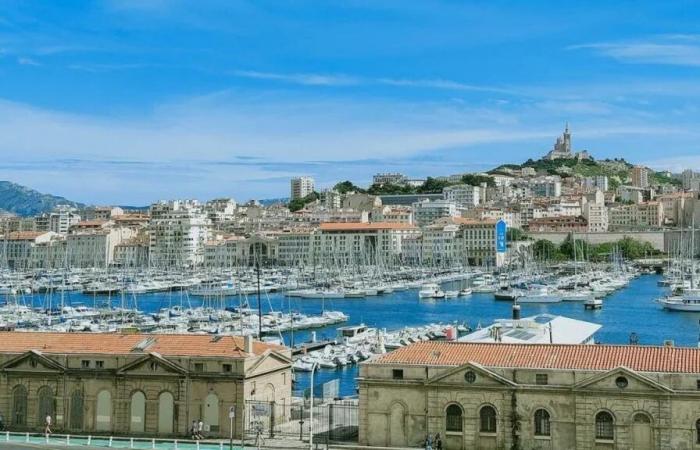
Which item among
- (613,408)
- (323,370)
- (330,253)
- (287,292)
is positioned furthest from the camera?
(330,253)

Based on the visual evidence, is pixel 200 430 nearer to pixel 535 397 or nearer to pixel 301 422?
pixel 301 422

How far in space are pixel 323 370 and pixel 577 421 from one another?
2984cm

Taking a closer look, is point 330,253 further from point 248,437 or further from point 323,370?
point 248,437

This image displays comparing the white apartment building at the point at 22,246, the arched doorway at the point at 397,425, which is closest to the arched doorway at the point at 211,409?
the arched doorway at the point at 397,425

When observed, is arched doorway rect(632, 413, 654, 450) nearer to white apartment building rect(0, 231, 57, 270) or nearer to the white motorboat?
the white motorboat

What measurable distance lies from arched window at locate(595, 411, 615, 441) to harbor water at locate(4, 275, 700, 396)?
2556cm

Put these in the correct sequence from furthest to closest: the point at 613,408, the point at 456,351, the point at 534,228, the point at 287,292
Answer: the point at 534,228 < the point at 287,292 < the point at 456,351 < the point at 613,408

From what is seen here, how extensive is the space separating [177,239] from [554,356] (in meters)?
164

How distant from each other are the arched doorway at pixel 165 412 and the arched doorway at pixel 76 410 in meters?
2.55

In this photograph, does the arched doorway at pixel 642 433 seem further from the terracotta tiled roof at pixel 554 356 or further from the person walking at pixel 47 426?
the person walking at pixel 47 426

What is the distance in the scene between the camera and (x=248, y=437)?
2602 cm

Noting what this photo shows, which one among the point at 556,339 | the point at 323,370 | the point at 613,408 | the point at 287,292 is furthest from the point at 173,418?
the point at 287,292

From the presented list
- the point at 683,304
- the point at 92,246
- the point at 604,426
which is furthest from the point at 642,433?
the point at 92,246

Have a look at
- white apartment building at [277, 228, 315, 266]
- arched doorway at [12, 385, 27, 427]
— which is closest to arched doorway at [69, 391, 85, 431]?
arched doorway at [12, 385, 27, 427]
